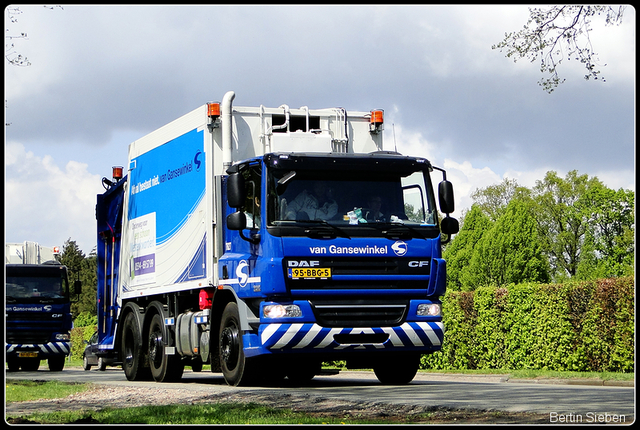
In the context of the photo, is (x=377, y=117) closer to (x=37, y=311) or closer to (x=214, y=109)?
(x=214, y=109)

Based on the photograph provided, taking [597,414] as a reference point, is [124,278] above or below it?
above

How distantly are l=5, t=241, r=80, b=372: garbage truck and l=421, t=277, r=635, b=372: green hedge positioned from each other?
11099 mm

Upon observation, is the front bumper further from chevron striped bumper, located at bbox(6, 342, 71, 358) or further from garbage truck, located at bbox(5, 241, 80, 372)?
chevron striped bumper, located at bbox(6, 342, 71, 358)

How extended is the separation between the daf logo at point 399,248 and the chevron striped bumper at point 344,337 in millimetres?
1012

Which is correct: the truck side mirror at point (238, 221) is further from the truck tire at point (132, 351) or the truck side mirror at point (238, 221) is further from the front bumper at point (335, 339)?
the truck tire at point (132, 351)

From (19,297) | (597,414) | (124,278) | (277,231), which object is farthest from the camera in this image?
(19,297)

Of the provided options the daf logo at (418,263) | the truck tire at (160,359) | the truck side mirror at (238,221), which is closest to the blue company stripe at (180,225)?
the truck tire at (160,359)

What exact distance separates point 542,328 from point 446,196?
1020 centimetres

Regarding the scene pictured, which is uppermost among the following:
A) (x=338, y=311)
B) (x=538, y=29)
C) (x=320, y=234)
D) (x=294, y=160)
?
(x=538, y=29)

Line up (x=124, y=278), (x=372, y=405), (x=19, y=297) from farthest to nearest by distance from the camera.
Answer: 1. (x=19, y=297)
2. (x=124, y=278)
3. (x=372, y=405)

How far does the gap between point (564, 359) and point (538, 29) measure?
10900 mm

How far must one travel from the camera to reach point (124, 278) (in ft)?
60.8

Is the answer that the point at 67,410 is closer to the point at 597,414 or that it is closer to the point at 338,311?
the point at 338,311

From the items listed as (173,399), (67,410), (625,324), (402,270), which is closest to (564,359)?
(625,324)
